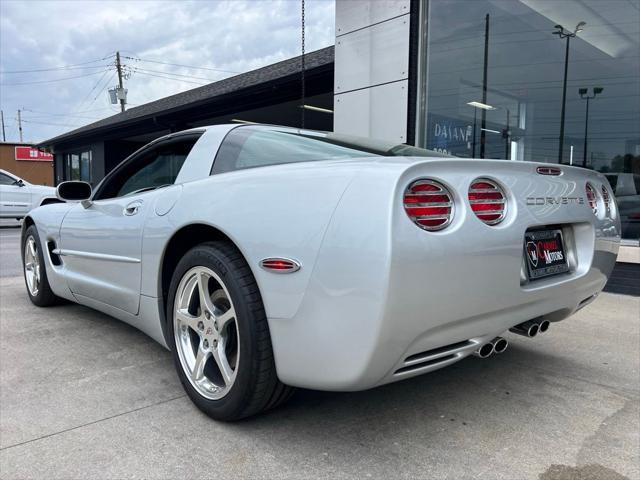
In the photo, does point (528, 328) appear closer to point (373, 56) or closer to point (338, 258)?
point (338, 258)

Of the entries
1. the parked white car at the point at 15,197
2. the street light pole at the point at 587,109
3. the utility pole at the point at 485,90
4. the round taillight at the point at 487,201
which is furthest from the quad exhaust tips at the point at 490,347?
the parked white car at the point at 15,197

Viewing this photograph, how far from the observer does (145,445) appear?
6.83 feet

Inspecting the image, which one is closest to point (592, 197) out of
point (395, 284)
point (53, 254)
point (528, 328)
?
point (528, 328)

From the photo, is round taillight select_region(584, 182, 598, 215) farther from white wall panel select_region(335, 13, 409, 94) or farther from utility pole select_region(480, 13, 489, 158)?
white wall panel select_region(335, 13, 409, 94)

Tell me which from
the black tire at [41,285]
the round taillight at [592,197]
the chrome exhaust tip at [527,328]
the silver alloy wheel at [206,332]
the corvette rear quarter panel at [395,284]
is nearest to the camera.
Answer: the corvette rear quarter panel at [395,284]

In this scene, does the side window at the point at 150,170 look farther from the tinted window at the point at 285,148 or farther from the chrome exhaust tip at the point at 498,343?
the chrome exhaust tip at the point at 498,343

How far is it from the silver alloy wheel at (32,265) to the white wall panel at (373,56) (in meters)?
4.74

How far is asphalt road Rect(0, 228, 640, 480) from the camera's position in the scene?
1935mm

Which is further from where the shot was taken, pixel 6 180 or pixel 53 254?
pixel 6 180

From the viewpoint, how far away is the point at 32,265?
4402 millimetres

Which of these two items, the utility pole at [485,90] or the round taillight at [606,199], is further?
the utility pole at [485,90]

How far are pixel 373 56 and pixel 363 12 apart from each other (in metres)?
0.63

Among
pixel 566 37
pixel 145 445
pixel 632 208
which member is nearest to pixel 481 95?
pixel 566 37

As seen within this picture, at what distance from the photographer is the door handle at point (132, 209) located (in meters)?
2.84
